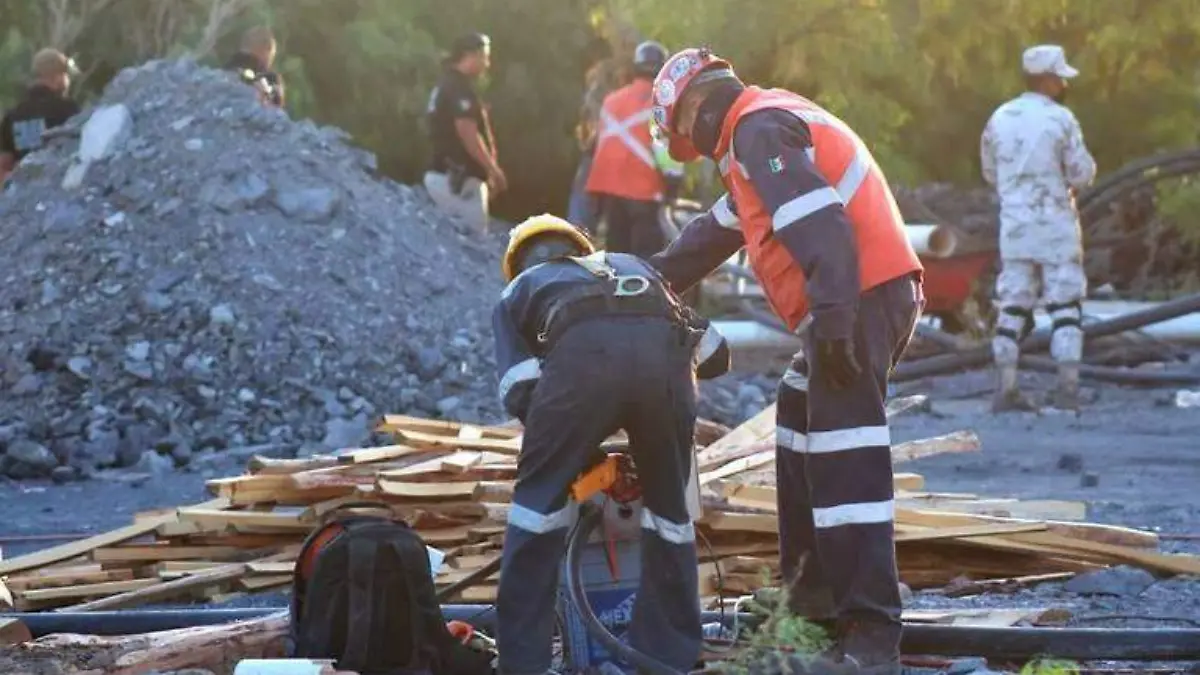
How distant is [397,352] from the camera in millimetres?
16016

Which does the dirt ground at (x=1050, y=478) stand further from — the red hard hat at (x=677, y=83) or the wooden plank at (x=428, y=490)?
the red hard hat at (x=677, y=83)

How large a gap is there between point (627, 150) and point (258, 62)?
3835 mm

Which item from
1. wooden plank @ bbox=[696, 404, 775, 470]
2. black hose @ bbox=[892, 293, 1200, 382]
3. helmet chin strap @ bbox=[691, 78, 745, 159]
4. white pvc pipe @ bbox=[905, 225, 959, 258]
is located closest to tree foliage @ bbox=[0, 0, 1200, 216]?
white pvc pipe @ bbox=[905, 225, 959, 258]

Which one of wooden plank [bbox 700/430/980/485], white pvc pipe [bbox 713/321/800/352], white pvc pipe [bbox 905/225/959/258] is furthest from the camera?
white pvc pipe [bbox 713/321/800/352]

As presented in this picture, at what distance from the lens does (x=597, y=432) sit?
683 cm

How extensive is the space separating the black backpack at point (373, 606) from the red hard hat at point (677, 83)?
1524 millimetres

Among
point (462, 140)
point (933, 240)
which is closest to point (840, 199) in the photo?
point (462, 140)

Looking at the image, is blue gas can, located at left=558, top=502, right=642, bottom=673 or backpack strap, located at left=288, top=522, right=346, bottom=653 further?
blue gas can, located at left=558, top=502, right=642, bottom=673

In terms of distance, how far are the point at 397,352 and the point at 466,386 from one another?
56 cm

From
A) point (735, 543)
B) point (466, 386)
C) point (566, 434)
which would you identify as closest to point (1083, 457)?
point (466, 386)

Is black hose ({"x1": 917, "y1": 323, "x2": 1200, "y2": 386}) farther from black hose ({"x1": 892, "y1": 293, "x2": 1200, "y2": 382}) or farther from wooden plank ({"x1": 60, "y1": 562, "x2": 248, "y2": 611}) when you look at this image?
wooden plank ({"x1": 60, "y1": 562, "x2": 248, "y2": 611})

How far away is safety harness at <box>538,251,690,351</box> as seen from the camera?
6840 millimetres

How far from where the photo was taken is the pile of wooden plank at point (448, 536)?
8.70 meters

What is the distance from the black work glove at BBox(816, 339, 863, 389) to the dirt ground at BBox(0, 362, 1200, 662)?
177 centimetres
